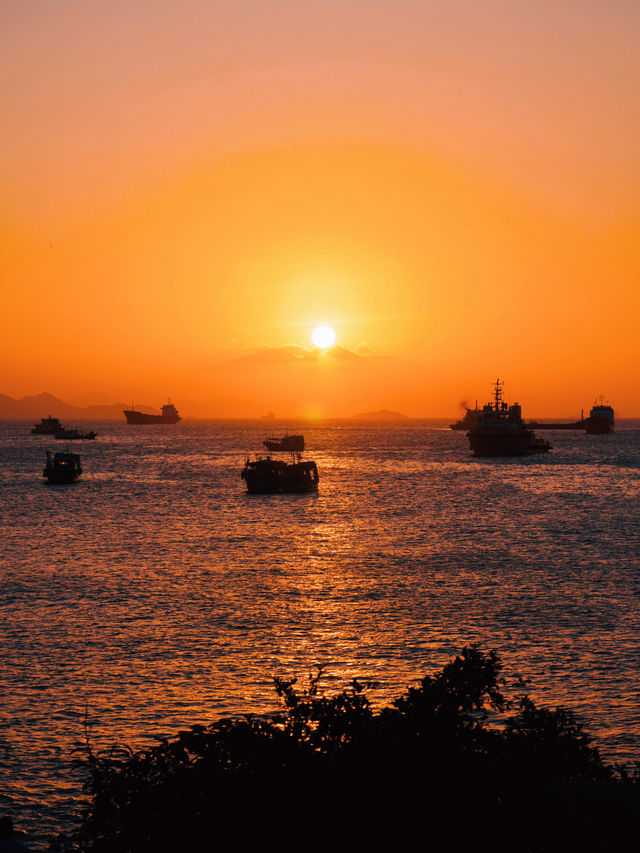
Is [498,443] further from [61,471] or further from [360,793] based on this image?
→ [360,793]

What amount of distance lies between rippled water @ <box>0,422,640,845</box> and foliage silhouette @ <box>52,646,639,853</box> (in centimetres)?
871

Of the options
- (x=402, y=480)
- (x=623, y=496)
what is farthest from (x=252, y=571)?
(x=402, y=480)

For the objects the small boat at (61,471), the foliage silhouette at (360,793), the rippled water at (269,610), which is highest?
the foliage silhouette at (360,793)

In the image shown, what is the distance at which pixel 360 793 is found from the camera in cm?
1209

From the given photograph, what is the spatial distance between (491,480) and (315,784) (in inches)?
4941

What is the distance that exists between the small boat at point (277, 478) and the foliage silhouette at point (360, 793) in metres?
94.4

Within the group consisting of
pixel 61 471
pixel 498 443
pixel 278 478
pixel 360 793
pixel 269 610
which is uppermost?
pixel 498 443

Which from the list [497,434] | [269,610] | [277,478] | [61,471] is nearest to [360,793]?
[269,610]

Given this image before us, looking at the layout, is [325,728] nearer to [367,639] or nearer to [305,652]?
[305,652]

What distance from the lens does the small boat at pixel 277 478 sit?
354 feet

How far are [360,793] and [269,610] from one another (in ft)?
94.5

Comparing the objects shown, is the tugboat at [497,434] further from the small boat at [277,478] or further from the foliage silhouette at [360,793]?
the foliage silhouette at [360,793]

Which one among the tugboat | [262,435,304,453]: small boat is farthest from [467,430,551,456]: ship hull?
[262,435,304,453]: small boat

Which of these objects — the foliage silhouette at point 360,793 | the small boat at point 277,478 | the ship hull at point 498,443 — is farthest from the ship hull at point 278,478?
the foliage silhouette at point 360,793
